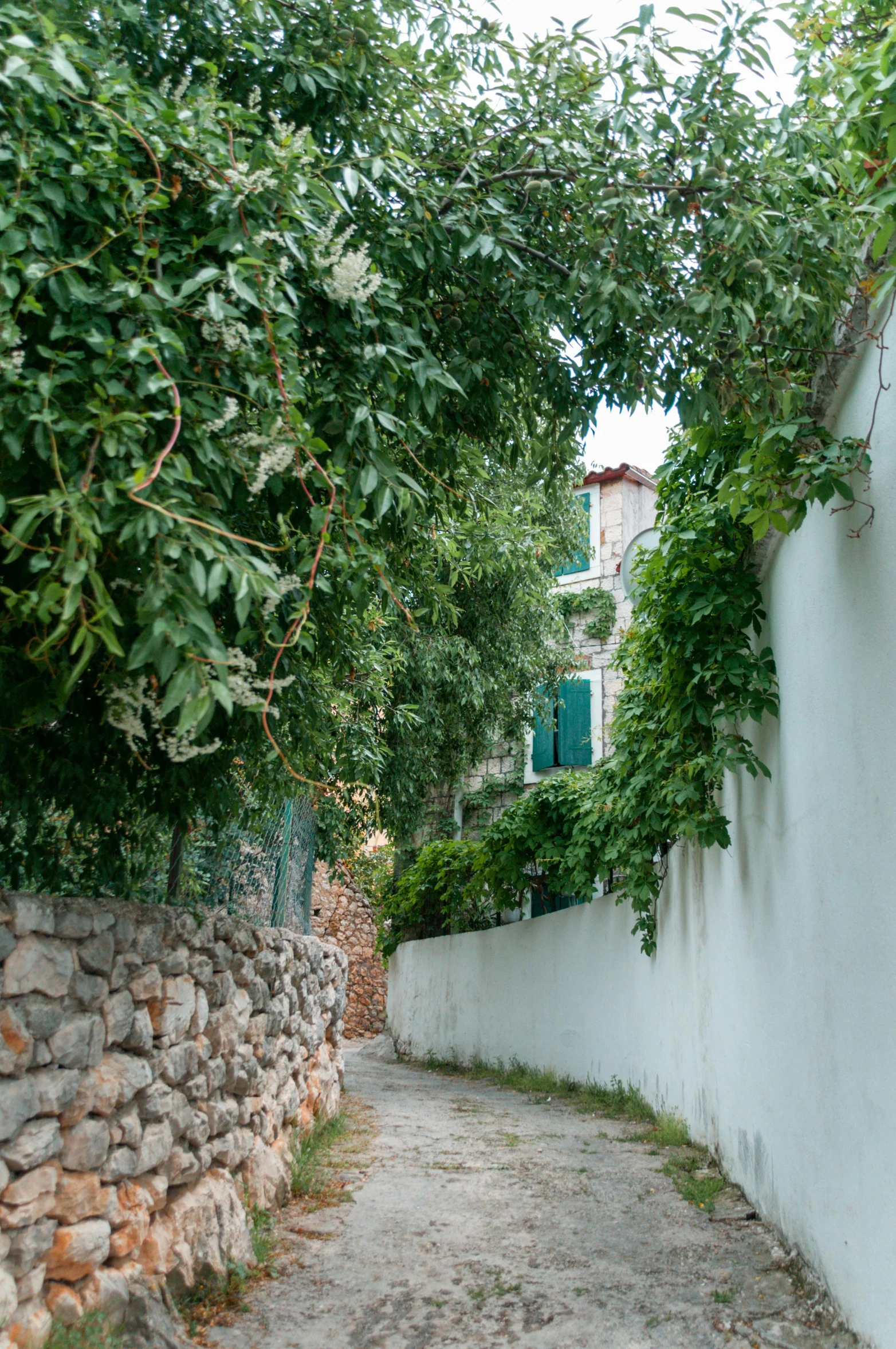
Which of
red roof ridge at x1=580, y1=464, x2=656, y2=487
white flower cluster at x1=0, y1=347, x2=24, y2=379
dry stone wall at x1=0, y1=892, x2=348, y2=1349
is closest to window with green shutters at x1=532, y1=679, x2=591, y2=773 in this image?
red roof ridge at x1=580, y1=464, x2=656, y2=487

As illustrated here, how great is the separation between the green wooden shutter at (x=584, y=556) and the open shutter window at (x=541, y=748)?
2.40 meters

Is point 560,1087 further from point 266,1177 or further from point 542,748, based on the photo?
point 542,748

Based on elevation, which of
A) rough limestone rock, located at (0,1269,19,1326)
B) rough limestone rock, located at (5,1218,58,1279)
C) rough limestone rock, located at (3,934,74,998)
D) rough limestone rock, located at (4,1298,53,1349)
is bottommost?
rough limestone rock, located at (4,1298,53,1349)

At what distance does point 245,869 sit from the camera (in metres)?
5.20

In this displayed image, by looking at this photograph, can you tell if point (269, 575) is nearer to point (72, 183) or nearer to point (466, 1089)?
point (72, 183)

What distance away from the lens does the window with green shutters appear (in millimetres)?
15250

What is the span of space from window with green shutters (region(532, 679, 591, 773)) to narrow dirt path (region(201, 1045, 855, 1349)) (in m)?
8.74

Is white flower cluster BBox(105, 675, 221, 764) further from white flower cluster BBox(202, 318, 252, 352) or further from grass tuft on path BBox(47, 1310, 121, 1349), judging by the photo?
grass tuft on path BBox(47, 1310, 121, 1349)

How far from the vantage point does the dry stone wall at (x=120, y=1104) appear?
107 inches

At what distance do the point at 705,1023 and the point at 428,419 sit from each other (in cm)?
431

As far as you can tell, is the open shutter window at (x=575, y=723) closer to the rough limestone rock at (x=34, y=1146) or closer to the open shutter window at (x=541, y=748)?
the open shutter window at (x=541, y=748)

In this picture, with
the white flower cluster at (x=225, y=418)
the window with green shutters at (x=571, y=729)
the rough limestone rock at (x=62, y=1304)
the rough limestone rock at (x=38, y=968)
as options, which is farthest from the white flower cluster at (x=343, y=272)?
the window with green shutters at (x=571, y=729)

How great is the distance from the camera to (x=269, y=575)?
7.20 ft

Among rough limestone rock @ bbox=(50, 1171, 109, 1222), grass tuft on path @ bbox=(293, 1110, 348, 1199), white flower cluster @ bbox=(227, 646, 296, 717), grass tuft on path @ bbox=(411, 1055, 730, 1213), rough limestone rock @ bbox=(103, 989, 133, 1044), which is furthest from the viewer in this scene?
grass tuft on path @ bbox=(411, 1055, 730, 1213)
